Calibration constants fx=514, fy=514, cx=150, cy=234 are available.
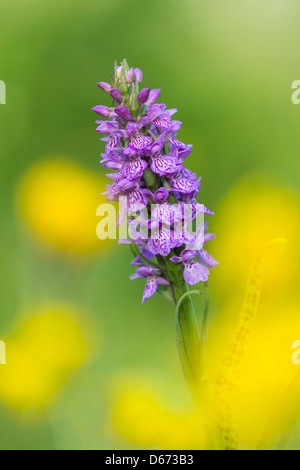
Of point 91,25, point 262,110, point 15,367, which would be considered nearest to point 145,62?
point 91,25

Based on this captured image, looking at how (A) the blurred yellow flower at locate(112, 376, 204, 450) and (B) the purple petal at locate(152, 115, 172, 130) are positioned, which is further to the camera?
(A) the blurred yellow flower at locate(112, 376, 204, 450)

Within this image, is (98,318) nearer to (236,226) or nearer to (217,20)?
(236,226)

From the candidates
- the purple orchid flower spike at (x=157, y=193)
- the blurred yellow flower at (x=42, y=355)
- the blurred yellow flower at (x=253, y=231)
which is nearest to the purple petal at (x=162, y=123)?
the purple orchid flower spike at (x=157, y=193)

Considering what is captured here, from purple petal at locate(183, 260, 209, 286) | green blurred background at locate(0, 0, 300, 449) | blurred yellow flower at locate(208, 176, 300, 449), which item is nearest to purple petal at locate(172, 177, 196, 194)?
purple petal at locate(183, 260, 209, 286)

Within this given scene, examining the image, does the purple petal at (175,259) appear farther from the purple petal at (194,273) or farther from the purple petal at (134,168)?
the purple petal at (134,168)

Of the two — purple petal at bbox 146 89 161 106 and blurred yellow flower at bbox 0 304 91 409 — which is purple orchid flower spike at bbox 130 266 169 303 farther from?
blurred yellow flower at bbox 0 304 91 409

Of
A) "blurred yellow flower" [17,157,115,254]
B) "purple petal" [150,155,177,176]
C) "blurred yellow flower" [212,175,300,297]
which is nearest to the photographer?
"purple petal" [150,155,177,176]

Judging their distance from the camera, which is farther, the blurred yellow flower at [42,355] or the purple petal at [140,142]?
the blurred yellow flower at [42,355]
